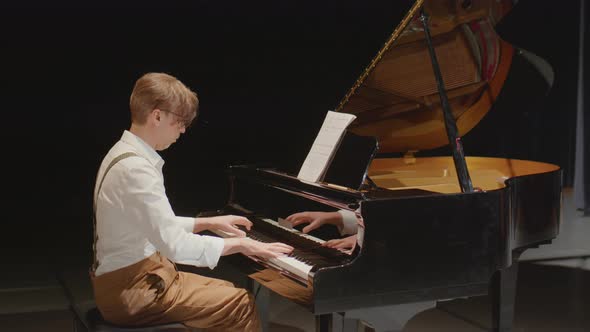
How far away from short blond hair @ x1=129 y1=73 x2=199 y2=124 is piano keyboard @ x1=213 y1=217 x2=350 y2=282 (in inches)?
25.1

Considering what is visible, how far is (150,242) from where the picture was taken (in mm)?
2416

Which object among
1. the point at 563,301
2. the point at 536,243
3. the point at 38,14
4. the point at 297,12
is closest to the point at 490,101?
the point at 536,243

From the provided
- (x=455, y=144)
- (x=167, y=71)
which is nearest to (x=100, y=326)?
(x=455, y=144)

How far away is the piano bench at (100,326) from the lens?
95.3 inches

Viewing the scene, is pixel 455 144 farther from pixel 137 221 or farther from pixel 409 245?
pixel 137 221

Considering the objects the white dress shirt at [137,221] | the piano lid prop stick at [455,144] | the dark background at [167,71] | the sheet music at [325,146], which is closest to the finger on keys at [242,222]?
the sheet music at [325,146]

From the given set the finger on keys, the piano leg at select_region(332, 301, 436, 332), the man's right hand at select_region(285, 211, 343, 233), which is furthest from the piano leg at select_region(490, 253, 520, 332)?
the finger on keys

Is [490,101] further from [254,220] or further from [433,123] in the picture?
[254,220]

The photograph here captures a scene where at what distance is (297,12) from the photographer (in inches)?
232

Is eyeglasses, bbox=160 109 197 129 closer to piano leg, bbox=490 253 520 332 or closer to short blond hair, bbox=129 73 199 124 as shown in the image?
short blond hair, bbox=129 73 199 124

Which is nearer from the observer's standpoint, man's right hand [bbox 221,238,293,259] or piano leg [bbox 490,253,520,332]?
man's right hand [bbox 221,238,293,259]

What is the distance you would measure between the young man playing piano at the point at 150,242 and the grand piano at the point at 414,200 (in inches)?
10.6

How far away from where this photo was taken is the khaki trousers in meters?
2.41

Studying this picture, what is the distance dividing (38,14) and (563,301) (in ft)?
13.6
